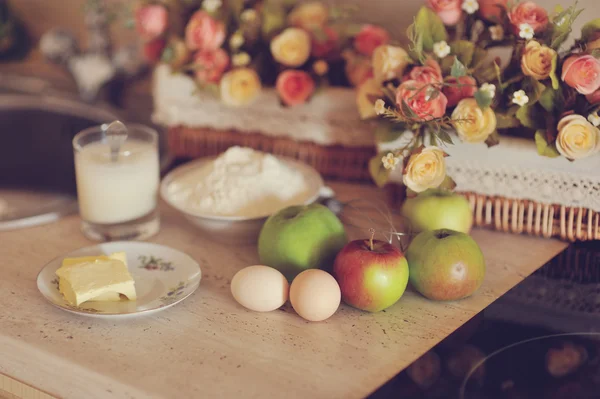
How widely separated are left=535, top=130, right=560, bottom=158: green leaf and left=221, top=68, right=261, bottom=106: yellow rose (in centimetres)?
51

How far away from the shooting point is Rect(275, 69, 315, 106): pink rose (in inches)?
47.8

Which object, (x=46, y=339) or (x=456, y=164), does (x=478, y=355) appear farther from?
(x=46, y=339)

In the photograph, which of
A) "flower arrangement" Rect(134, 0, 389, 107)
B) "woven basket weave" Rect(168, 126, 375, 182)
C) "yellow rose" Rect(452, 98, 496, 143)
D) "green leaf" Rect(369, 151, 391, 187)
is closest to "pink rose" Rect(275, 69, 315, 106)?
"flower arrangement" Rect(134, 0, 389, 107)

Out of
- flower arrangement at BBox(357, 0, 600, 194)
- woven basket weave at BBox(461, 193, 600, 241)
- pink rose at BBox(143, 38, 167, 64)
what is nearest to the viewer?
flower arrangement at BBox(357, 0, 600, 194)

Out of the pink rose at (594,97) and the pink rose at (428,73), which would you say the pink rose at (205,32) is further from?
the pink rose at (594,97)

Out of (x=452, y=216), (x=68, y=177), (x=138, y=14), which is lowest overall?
(x=68, y=177)

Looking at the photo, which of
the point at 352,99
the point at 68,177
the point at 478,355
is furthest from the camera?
the point at 68,177

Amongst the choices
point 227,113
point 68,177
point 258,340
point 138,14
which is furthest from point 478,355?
point 68,177

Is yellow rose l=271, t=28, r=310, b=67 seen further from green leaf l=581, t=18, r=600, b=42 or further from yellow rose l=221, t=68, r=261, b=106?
green leaf l=581, t=18, r=600, b=42

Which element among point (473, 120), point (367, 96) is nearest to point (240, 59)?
point (367, 96)

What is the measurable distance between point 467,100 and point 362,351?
41 cm

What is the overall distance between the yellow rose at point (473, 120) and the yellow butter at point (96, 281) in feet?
1.66

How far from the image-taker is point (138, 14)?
4.22ft

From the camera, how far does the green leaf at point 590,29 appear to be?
942 millimetres
